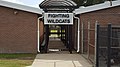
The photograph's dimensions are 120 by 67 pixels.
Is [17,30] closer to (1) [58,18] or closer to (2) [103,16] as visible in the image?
(1) [58,18]

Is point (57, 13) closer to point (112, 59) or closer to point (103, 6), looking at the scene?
point (103, 6)

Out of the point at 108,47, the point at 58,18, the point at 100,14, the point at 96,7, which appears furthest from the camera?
the point at 100,14

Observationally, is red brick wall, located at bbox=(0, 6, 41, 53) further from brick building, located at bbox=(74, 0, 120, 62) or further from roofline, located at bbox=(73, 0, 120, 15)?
brick building, located at bbox=(74, 0, 120, 62)

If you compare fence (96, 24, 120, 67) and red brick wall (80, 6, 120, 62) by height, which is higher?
red brick wall (80, 6, 120, 62)

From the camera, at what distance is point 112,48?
1331 centimetres

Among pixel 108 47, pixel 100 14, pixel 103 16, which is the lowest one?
pixel 108 47

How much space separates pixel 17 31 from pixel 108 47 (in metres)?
12.4

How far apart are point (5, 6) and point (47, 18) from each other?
9.59ft

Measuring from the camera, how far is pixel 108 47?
520 inches

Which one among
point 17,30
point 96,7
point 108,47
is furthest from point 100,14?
point 108,47

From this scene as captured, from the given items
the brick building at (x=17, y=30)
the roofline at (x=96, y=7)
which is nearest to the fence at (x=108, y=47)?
the roofline at (x=96, y=7)

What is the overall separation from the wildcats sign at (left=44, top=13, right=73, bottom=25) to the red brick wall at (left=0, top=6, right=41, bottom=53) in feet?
2.77

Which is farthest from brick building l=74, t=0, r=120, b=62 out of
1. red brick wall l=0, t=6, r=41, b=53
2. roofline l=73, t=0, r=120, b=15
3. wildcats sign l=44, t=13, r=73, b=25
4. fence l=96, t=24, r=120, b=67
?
fence l=96, t=24, r=120, b=67

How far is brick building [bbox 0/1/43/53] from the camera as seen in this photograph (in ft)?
80.7
